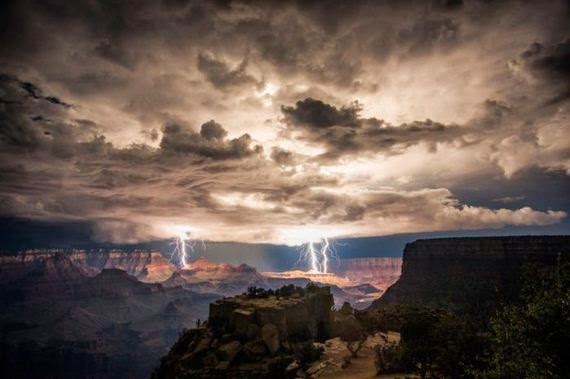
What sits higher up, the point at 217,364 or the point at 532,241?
the point at 532,241

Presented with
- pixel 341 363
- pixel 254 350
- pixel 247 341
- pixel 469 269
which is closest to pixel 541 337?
pixel 341 363

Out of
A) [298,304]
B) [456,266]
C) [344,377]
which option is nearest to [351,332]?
[298,304]

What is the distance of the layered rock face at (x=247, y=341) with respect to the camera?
1668 inches

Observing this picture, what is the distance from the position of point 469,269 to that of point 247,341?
127 m

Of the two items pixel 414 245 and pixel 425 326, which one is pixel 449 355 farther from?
pixel 414 245

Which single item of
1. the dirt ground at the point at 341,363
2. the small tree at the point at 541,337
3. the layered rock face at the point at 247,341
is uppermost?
the small tree at the point at 541,337

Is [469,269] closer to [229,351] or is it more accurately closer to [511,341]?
[229,351]

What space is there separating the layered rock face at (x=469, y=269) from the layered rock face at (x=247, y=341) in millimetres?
70554

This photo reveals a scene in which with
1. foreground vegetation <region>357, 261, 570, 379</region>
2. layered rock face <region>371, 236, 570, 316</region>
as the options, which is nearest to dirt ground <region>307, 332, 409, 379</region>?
foreground vegetation <region>357, 261, 570, 379</region>

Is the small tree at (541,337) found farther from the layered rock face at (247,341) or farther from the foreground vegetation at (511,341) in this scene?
the layered rock face at (247,341)

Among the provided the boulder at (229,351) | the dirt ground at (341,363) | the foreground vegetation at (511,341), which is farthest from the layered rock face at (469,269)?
the boulder at (229,351)

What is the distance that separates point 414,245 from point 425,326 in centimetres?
14763

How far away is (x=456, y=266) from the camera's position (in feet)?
495

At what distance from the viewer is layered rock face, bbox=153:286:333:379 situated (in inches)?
1668
